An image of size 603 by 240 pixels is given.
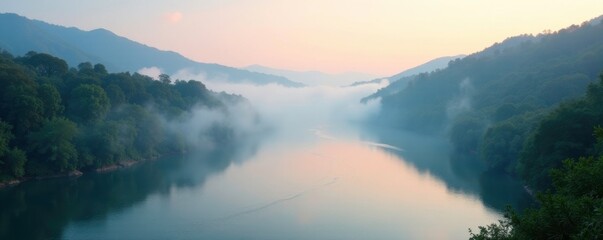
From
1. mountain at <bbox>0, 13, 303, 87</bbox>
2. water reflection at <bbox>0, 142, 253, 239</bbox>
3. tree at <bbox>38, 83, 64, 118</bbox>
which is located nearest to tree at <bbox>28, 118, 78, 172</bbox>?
tree at <bbox>38, 83, 64, 118</bbox>

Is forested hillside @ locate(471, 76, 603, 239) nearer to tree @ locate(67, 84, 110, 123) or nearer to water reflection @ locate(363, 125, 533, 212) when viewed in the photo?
water reflection @ locate(363, 125, 533, 212)

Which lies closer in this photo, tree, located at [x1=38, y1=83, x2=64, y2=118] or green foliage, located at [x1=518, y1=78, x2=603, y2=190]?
green foliage, located at [x1=518, y1=78, x2=603, y2=190]

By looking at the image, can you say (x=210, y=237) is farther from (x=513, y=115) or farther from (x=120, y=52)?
(x=120, y=52)

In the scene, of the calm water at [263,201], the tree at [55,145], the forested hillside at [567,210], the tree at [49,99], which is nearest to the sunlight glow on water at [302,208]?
the calm water at [263,201]

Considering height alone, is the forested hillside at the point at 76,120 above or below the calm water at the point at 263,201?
above

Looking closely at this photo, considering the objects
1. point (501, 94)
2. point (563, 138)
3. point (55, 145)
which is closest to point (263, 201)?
point (55, 145)

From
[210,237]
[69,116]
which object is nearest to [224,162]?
[69,116]

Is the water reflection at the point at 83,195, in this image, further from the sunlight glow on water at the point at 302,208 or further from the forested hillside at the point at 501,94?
the forested hillside at the point at 501,94
